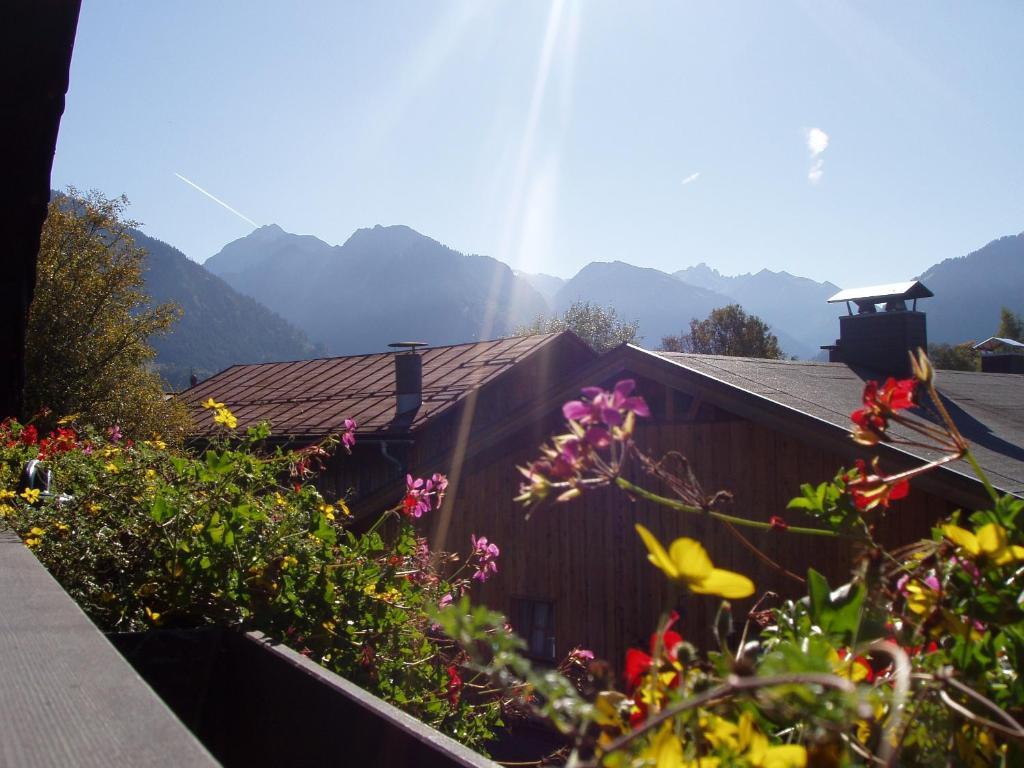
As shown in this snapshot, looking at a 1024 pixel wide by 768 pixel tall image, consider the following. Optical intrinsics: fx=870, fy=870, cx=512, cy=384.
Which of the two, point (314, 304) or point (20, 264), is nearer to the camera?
point (20, 264)

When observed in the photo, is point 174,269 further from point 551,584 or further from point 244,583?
point 244,583

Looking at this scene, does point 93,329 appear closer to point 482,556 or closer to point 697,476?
point 697,476

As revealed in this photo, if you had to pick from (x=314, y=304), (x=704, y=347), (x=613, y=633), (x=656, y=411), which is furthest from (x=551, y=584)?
(x=314, y=304)

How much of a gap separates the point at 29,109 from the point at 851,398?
30.0 ft

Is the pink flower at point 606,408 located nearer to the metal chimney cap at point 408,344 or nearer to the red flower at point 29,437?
the red flower at point 29,437

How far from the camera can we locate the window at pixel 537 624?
1027cm

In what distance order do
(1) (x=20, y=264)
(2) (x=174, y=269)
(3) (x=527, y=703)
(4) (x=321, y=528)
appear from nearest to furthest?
(3) (x=527, y=703)
(4) (x=321, y=528)
(1) (x=20, y=264)
(2) (x=174, y=269)

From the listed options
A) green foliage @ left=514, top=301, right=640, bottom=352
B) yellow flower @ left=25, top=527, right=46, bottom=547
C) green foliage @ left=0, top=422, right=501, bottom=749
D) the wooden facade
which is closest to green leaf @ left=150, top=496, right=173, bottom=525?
green foliage @ left=0, top=422, right=501, bottom=749

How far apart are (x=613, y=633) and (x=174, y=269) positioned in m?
117

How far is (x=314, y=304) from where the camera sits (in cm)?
18788

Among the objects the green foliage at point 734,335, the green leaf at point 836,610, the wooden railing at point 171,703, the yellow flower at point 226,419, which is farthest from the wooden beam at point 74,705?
the green foliage at point 734,335

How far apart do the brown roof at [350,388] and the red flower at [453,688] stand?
13.0 metres

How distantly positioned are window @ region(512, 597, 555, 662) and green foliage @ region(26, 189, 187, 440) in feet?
22.8

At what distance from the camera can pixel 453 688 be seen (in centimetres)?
183
